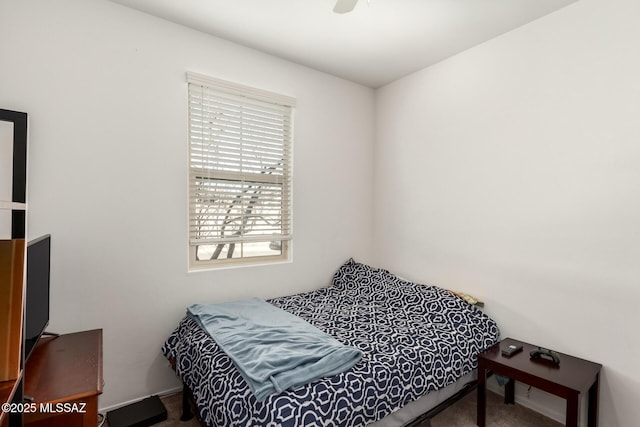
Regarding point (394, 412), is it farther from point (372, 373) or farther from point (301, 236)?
point (301, 236)

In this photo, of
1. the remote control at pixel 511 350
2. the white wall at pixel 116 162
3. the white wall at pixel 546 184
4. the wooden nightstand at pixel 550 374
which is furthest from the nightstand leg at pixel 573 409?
the white wall at pixel 116 162

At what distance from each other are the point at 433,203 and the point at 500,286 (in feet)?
2.68

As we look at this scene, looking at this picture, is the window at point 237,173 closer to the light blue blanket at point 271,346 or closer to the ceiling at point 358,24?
the ceiling at point 358,24

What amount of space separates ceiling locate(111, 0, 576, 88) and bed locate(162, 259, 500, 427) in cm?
184

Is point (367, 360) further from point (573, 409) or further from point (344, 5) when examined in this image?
point (344, 5)

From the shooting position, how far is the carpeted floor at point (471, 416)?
2.00 metres

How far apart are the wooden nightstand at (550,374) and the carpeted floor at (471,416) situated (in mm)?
141

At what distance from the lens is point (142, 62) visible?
2141mm

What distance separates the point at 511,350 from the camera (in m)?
2.00

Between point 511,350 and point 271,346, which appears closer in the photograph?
point 271,346

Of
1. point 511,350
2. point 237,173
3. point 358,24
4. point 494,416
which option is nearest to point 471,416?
point 494,416

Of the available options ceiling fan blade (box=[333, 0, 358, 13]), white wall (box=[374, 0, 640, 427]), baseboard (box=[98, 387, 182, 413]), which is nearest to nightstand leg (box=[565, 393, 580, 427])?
white wall (box=[374, 0, 640, 427])

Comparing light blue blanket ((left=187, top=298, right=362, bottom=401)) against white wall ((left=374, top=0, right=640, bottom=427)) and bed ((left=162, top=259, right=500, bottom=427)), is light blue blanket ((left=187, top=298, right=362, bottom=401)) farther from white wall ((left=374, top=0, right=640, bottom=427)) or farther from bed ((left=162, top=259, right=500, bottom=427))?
white wall ((left=374, top=0, right=640, bottom=427))

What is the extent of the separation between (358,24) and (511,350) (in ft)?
7.45
